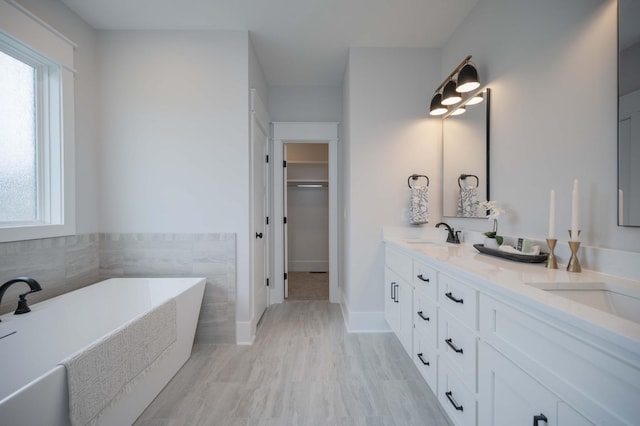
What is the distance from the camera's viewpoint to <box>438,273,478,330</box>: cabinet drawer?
1.15 meters

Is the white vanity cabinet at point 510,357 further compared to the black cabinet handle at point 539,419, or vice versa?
the black cabinet handle at point 539,419

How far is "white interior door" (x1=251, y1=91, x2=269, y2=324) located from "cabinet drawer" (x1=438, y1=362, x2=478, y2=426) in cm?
167

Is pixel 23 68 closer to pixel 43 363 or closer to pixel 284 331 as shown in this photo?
pixel 43 363

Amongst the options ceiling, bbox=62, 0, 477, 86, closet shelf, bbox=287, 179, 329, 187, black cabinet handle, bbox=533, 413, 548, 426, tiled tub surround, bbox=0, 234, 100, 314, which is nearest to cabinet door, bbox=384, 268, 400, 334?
black cabinet handle, bbox=533, 413, 548, 426

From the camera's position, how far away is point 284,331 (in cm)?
262

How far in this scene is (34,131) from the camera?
1.93 meters

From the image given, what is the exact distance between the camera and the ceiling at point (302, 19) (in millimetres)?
2059

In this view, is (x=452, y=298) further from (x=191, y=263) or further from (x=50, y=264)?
(x=50, y=264)

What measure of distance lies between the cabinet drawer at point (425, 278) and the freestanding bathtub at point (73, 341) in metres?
1.61

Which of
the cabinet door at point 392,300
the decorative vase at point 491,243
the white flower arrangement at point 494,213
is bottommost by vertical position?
the cabinet door at point 392,300

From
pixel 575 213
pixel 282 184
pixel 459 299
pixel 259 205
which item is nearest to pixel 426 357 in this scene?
pixel 459 299

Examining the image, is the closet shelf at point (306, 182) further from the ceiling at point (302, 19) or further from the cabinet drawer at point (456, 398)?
the cabinet drawer at point (456, 398)

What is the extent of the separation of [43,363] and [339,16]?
115 inches

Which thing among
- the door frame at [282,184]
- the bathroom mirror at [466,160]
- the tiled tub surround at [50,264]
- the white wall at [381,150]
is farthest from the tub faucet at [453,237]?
the tiled tub surround at [50,264]
